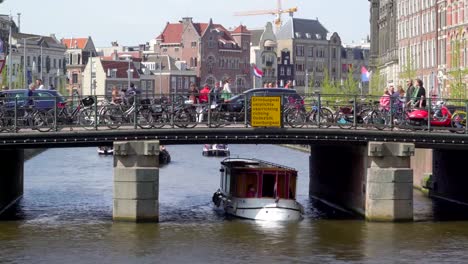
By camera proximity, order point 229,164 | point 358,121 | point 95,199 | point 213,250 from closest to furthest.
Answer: point 213,250 → point 358,121 → point 229,164 → point 95,199

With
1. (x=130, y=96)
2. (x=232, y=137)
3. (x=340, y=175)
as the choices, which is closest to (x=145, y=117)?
(x=130, y=96)

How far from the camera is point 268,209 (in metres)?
49.8

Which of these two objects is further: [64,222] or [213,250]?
[64,222]

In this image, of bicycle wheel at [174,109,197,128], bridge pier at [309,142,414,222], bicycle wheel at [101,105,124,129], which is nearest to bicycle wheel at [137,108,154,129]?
bicycle wheel at [101,105,124,129]

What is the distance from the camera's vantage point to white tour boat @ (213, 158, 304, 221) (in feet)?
163

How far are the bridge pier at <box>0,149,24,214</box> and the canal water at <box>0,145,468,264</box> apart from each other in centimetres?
60

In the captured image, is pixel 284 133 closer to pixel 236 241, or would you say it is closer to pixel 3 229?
pixel 236 241

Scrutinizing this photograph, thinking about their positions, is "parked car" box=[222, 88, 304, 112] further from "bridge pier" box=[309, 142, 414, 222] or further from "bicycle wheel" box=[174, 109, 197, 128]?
"bridge pier" box=[309, 142, 414, 222]

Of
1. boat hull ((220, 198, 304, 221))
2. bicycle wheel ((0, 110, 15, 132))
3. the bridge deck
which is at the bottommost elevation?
boat hull ((220, 198, 304, 221))

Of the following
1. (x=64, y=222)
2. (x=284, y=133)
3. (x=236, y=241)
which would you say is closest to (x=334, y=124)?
(x=284, y=133)

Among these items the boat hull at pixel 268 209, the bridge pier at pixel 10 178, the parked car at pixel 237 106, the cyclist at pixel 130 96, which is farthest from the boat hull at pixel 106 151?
the boat hull at pixel 268 209

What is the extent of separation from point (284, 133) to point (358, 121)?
3.72 meters

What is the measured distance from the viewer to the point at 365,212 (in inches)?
1924

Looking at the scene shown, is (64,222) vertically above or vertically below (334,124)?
below
